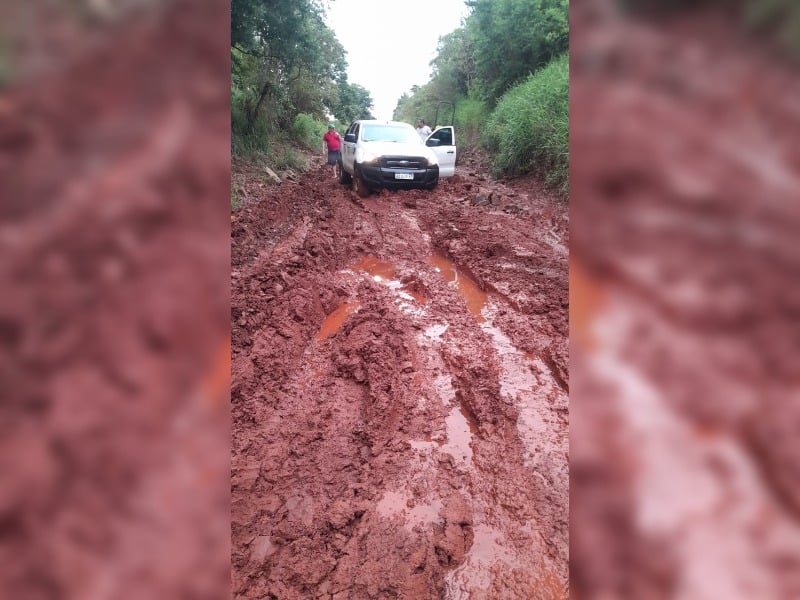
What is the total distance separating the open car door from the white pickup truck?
25 centimetres

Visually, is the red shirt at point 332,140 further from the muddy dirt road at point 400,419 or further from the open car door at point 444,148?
the muddy dirt road at point 400,419

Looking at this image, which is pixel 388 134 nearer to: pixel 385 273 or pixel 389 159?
pixel 389 159

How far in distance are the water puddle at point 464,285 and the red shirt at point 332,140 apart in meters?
6.81

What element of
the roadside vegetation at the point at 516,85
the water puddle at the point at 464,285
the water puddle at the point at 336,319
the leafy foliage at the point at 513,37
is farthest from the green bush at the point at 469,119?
the water puddle at the point at 336,319

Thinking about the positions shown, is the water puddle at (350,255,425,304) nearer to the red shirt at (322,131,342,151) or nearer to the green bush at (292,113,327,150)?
the red shirt at (322,131,342,151)

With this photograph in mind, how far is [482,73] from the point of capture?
17547 millimetres

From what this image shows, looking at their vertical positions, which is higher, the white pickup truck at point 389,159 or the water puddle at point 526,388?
the white pickup truck at point 389,159

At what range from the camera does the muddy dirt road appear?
193cm

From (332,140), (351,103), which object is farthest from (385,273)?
(351,103)

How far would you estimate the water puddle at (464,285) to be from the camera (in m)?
4.50
